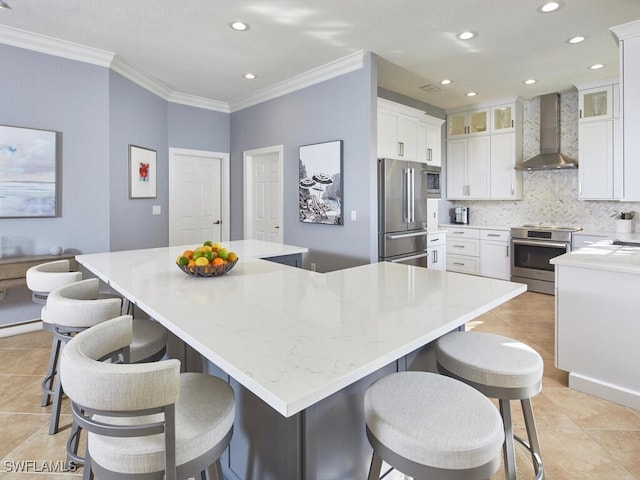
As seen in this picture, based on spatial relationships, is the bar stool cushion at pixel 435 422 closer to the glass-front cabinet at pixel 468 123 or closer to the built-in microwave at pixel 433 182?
the built-in microwave at pixel 433 182

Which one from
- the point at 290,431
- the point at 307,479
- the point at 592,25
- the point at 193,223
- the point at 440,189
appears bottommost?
the point at 307,479

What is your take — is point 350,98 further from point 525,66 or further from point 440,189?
point 440,189

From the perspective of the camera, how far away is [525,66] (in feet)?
14.0

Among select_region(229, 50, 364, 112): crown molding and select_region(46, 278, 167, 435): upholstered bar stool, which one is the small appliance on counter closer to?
select_region(229, 50, 364, 112): crown molding

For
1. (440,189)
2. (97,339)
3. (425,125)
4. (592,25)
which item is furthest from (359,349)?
(440,189)

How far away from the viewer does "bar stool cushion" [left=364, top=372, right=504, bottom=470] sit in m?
0.94

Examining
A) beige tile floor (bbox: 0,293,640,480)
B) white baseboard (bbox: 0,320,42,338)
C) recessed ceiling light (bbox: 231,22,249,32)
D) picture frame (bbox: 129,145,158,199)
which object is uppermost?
recessed ceiling light (bbox: 231,22,249,32)

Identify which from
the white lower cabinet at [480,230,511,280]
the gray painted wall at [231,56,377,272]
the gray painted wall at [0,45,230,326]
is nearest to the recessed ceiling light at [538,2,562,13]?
the gray painted wall at [231,56,377,272]

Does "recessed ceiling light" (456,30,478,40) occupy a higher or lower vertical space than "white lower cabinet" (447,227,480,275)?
higher

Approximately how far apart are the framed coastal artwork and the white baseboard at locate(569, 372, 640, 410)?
99.5 inches

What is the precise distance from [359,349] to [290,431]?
1.11 feet

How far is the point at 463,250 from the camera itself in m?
5.96

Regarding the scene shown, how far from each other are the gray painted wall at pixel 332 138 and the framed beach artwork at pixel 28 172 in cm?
246

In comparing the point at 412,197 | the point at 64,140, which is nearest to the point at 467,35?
the point at 412,197
